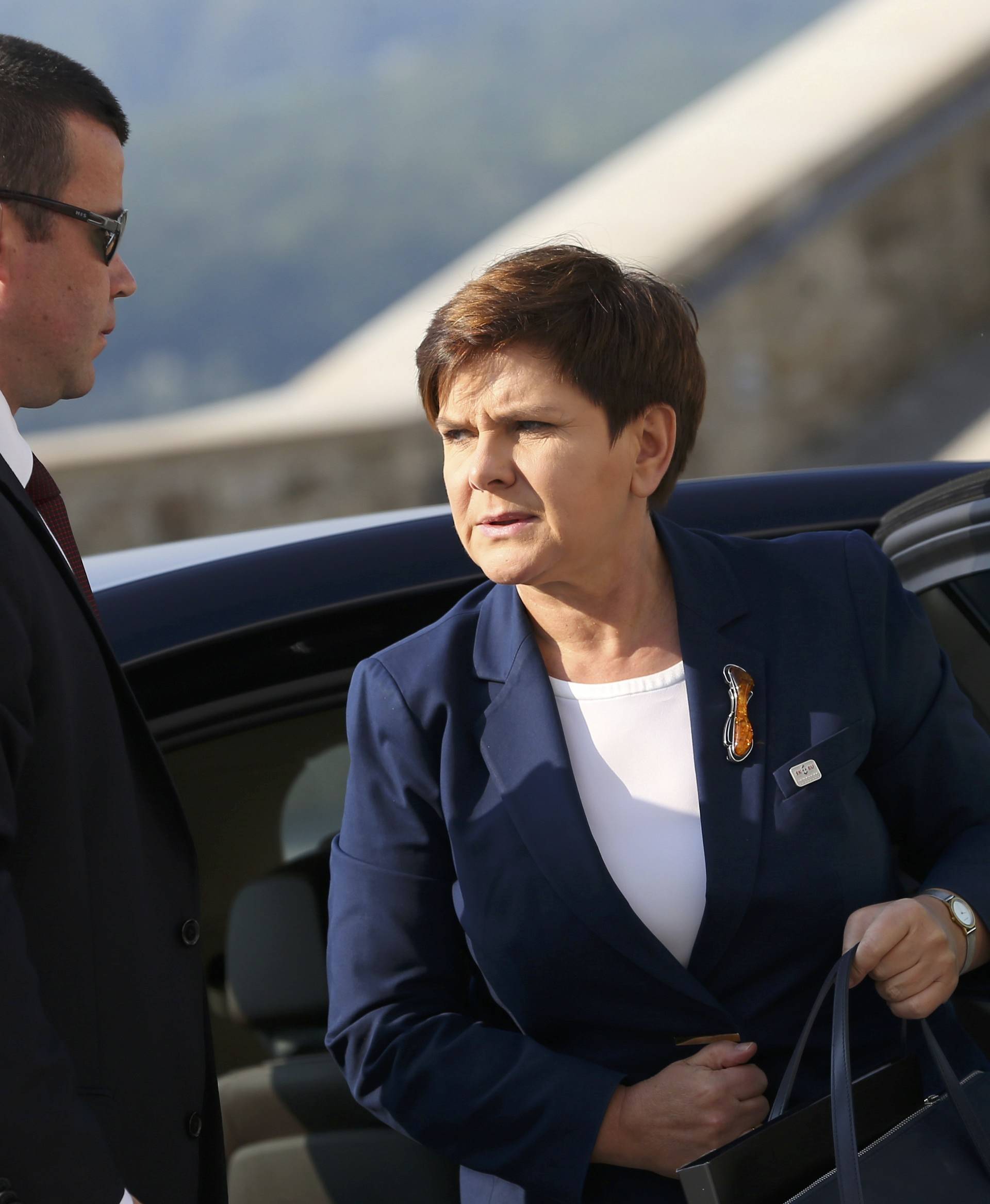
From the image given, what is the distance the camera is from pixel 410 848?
1649mm

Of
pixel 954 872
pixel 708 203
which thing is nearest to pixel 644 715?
pixel 954 872

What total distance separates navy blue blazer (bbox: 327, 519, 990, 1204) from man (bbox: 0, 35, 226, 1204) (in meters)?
0.23

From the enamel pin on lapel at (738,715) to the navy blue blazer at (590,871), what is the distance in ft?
0.03

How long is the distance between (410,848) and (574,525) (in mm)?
421

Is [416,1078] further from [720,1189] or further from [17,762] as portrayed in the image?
[17,762]

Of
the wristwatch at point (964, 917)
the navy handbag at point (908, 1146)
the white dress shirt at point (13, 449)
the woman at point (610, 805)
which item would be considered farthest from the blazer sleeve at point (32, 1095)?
the wristwatch at point (964, 917)

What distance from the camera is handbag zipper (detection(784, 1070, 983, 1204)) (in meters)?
1.33

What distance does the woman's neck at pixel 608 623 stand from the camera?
5.67 ft

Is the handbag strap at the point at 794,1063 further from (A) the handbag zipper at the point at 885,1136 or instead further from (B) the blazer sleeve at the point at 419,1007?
(B) the blazer sleeve at the point at 419,1007

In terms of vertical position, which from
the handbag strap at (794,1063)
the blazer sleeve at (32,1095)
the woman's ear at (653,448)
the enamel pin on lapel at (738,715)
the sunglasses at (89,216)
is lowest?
Answer: the handbag strap at (794,1063)

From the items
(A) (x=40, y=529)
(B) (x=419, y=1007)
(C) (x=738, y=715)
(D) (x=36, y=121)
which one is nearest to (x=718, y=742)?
(C) (x=738, y=715)

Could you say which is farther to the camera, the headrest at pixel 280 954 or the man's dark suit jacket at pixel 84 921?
the headrest at pixel 280 954

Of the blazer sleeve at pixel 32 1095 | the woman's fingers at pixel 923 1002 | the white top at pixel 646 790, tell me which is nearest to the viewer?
the blazer sleeve at pixel 32 1095

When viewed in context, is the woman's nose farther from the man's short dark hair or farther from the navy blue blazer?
the man's short dark hair
